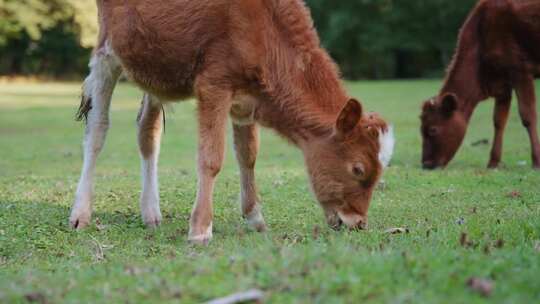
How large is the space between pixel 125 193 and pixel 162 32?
9.69ft

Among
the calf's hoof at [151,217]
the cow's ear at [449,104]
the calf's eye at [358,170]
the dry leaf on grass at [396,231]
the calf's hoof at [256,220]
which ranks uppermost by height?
the cow's ear at [449,104]

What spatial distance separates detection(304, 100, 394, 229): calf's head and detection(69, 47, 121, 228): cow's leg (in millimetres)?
2496

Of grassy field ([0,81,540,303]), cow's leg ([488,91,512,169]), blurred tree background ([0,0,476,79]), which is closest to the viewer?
grassy field ([0,81,540,303])

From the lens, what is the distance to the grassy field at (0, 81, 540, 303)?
421 cm

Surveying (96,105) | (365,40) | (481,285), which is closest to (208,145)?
(96,105)

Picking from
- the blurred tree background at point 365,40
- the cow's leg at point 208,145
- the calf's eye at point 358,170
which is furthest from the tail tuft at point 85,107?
the blurred tree background at point 365,40

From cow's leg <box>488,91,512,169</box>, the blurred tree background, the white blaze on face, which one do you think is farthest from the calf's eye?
the blurred tree background

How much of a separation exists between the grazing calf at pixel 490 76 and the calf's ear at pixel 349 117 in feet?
21.3

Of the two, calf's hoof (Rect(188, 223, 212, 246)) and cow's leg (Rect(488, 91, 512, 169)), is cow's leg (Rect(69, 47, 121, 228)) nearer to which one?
calf's hoof (Rect(188, 223, 212, 246))

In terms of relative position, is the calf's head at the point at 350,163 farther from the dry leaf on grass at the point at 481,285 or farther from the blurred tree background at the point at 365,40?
the blurred tree background at the point at 365,40

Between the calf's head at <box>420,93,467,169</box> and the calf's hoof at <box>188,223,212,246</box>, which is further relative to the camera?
the calf's head at <box>420,93,467,169</box>

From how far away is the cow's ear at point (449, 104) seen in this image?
1266 centimetres

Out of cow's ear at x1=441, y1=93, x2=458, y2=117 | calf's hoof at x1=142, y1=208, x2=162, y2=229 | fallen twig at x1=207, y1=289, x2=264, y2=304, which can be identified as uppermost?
cow's ear at x1=441, y1=93, x2=458, y2=117

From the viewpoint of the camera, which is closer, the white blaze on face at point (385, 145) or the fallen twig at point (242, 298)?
the fallen twig at point (242, 298)
